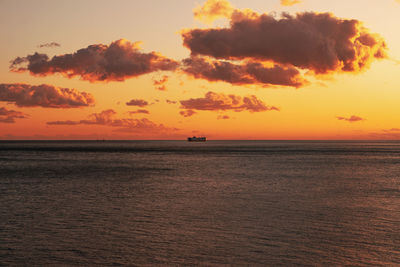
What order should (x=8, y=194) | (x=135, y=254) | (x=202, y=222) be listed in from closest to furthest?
(x=135, y=254) < (x=202, y=222) < (x=8, y=194)

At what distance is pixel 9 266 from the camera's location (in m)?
19.2

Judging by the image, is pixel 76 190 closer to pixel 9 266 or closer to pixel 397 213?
pixel 9 266

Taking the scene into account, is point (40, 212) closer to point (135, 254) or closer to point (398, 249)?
point (135, 254)

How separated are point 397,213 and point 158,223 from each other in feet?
63.1

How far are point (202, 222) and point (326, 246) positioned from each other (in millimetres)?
9367

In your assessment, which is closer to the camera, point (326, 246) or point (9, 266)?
point (9, 266)

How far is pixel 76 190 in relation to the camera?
159 ft

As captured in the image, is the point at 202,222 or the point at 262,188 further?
the point at 262,188

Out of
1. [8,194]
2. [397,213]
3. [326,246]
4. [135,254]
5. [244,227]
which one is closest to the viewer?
[135,254]

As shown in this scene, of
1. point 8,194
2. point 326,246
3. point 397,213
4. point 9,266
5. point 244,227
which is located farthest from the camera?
point 8,194

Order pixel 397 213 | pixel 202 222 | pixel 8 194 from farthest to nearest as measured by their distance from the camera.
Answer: pixel 8 194 < pixel 397 213 < pixel 202 222

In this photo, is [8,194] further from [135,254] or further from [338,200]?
[338,200]

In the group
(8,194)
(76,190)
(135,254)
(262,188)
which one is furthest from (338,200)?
(8,194)

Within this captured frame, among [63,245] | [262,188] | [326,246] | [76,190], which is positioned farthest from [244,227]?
[76,190]
